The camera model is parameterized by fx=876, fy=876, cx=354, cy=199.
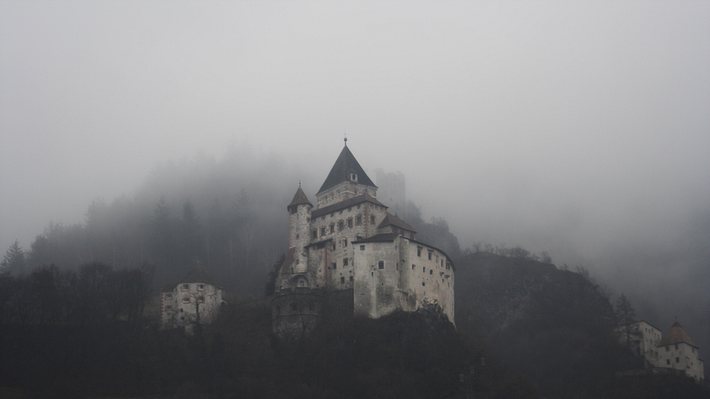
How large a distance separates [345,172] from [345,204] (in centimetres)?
859

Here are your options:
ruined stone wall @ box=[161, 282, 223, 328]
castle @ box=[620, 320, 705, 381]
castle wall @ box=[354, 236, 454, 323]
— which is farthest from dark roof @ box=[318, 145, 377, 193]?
castle @ box=[620, 320, 705, 381]

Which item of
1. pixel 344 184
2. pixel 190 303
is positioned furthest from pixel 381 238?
pixel 190 303

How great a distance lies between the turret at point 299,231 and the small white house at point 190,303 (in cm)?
828

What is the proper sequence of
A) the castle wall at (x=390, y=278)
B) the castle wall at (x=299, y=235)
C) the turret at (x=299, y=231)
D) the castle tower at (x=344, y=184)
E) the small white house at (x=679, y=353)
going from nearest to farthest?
the castle wall at (x=390, y=278)
the castle wall at (x=299, y=235)
the turret at (x=299, y=231)
the castle tower at (x=344, y=184)
the small white house at (x=679, y=353)

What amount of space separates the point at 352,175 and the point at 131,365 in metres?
31.9

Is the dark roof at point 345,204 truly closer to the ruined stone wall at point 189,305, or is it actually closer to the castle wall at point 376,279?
the castle wall at point 376,279

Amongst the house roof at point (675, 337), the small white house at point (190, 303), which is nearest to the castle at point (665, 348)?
the house roof at point (675, 337)

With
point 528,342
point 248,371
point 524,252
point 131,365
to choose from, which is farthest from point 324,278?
point 524,252

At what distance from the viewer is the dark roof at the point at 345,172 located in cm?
9488

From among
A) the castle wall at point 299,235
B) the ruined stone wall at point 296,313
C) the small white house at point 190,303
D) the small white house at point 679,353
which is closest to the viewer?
the ruined stone wall at point 296,313

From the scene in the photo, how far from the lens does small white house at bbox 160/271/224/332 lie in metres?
80.6

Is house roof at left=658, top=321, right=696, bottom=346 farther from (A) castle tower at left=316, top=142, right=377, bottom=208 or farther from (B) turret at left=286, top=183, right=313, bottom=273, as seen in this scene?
(B) turret at left=286, top=183, right=313, bottom=273

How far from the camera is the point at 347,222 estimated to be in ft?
282

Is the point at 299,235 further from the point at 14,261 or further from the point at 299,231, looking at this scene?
the point at 14,261
